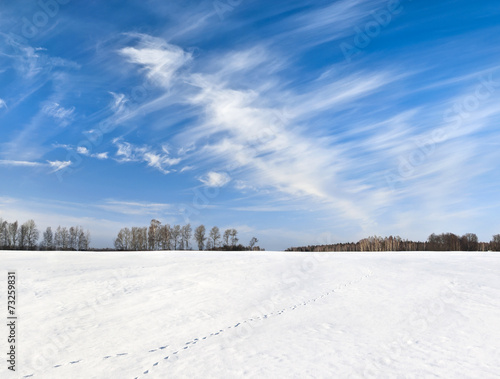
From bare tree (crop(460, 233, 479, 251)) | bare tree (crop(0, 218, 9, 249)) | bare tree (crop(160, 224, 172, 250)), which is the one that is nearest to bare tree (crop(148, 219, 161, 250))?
bare tree (crop(160, 224, 172, 250))

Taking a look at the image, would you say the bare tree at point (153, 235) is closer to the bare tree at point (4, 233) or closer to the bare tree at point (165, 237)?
the bare tree at point (165, 237)

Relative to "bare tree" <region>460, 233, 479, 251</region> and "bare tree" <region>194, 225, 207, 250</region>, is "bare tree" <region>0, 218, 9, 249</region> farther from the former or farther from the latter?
"bare tree" <region>460, 233, 479, 251</region>
